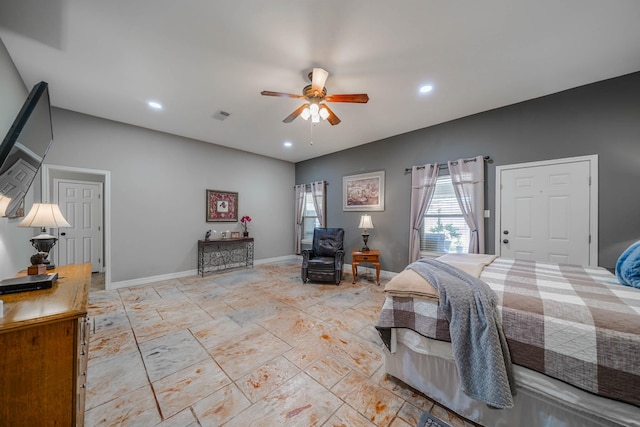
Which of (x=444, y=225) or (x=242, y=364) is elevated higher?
(x=444, y=225)

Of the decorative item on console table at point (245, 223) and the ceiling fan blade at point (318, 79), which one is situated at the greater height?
the ceiling fan blade at point (318, 79)

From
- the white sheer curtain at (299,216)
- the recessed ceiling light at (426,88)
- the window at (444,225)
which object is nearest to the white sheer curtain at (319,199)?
the white sheer curtain at (299,216)

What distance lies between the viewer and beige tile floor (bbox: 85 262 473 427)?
142cm

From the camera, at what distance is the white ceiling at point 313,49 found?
1715 mm

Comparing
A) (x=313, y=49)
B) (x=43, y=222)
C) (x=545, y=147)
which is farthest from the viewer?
(x=545, y=147)

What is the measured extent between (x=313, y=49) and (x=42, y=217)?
279 centimetres

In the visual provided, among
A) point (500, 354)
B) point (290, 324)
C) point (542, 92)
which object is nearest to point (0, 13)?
point (290, 324)

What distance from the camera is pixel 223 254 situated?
498 cm

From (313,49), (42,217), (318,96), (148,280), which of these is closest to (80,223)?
(148,280)

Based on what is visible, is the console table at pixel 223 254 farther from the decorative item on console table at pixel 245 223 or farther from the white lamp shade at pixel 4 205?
the white lamp shade at pixel 4 205

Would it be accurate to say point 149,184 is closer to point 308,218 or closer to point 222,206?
point 222,206

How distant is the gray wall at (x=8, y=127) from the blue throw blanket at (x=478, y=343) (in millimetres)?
3552

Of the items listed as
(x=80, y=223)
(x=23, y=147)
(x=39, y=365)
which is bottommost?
(x=39, y=365)

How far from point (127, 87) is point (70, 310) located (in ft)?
9.21
